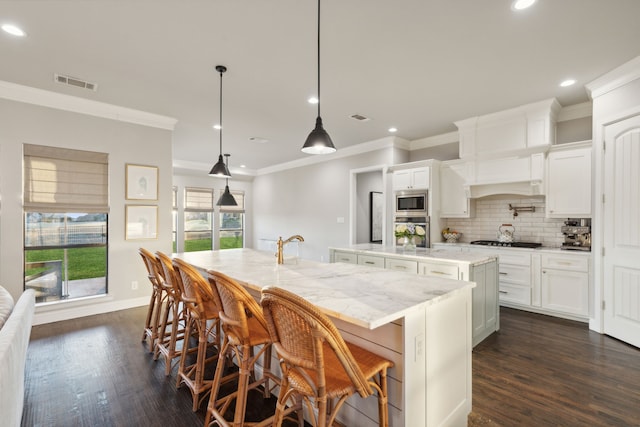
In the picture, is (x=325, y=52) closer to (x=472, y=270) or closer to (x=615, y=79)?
(x=472, y=270)

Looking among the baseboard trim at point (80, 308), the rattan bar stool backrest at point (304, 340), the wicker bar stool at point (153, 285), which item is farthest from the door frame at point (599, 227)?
the baseboard trim at point (80, 308)

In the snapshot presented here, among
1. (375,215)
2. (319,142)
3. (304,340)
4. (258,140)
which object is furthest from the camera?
(375,215)

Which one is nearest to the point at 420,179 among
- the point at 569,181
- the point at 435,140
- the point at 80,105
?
the point at 435,140

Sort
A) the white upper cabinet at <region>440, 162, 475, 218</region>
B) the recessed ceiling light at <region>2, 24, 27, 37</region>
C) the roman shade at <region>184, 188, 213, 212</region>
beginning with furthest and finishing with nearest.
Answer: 1. the roman shade at <region>184, 188, 213, 212</region>
2. the white upper cabinet at <region>440, 162, 475, 218</region>
3. the recessed ceiling light at <region>2, 24, 27, 37</region>

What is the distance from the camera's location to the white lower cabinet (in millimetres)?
3650

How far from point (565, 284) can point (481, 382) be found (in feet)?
7.57

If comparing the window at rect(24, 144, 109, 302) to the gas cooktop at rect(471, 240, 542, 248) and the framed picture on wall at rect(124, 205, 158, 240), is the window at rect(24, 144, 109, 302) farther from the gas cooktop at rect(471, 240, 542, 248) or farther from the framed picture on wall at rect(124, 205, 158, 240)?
the gas cooktop at rect(471, 240, 542, 248)

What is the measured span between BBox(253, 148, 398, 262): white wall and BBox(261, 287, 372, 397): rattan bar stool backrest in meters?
4.82

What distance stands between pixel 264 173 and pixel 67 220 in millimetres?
5428

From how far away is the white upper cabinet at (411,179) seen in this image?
5102mm

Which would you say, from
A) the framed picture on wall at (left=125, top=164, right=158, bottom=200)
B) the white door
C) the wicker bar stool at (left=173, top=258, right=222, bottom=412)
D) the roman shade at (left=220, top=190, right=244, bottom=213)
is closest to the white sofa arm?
the wicker bar stool at (left=173, top=258, right=222, bottom=412)

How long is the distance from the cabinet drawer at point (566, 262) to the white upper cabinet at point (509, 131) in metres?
1.42

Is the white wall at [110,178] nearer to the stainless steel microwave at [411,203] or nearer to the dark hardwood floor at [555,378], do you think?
the stainless steel microwave at [411,203]

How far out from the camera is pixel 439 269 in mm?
3172
